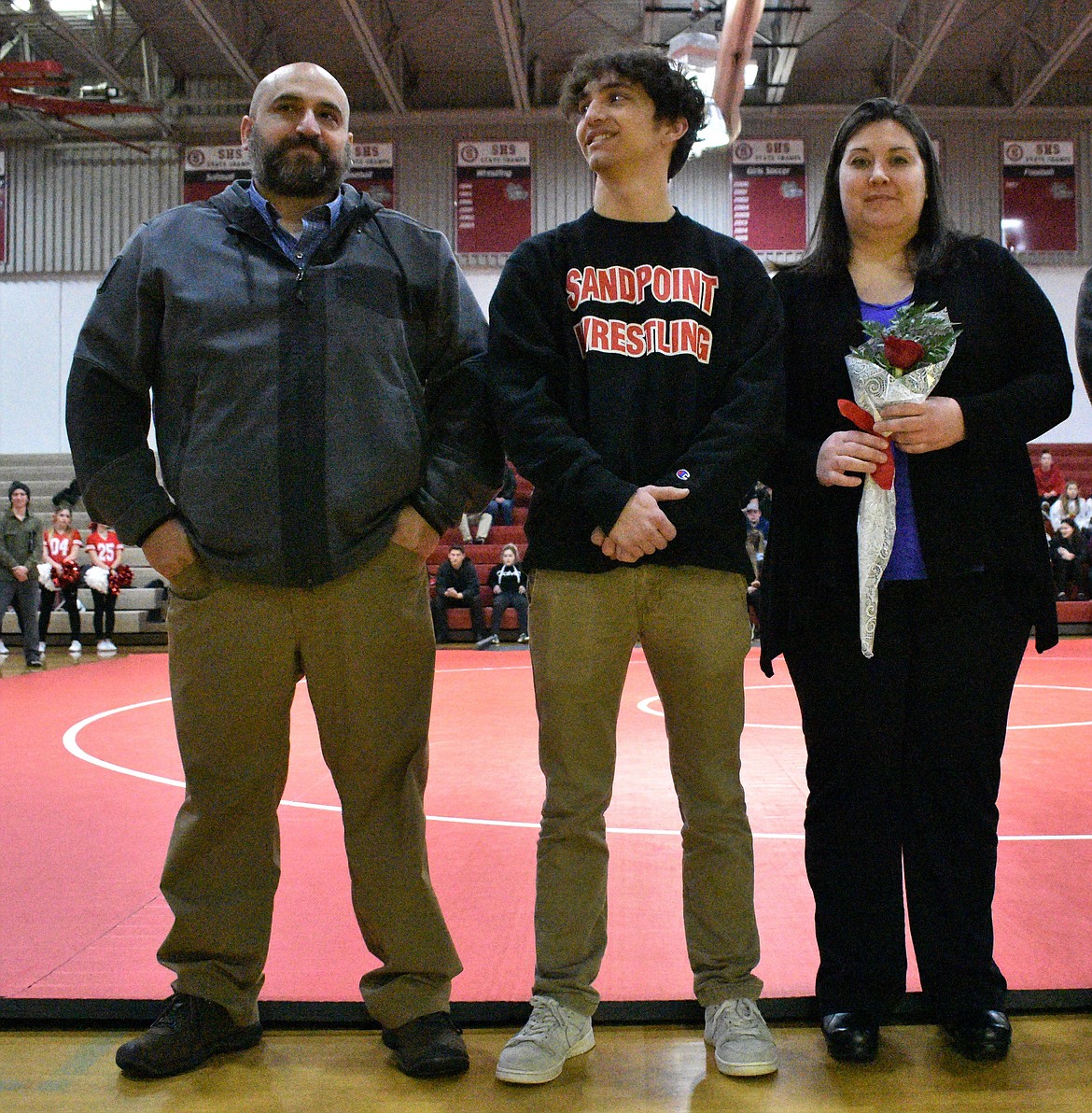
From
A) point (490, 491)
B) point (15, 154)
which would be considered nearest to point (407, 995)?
point (490, 491)

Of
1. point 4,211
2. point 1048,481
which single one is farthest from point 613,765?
point 4,211

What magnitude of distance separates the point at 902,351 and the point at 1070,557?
10778 mm

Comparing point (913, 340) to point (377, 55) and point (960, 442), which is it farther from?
point (377, 55)

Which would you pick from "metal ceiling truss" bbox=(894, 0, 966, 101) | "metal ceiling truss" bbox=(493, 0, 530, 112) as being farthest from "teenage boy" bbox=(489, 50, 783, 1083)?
"metal ceiling truss" bbox=(894, 0, 966, 101)

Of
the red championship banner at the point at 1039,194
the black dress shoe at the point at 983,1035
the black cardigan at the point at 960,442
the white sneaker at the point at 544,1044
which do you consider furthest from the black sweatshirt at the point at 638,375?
the red championship banner at the point at 1039,194

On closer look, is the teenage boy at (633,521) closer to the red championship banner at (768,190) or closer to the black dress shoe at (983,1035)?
the black dress shoe at (983,1035)

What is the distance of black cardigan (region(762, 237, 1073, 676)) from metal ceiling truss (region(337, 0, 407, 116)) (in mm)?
12032

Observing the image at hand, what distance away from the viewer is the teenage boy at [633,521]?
6.87 feet

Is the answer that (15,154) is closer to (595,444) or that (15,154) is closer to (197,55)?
(197,55)

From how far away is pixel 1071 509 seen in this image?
12.2 m

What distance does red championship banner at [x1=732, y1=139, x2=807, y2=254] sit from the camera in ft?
51.4

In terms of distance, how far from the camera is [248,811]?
2180 millimetres

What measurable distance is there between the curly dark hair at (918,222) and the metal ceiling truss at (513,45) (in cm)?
1169

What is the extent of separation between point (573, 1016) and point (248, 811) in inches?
30.1
